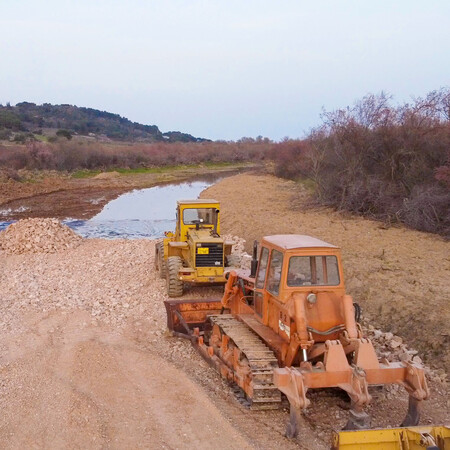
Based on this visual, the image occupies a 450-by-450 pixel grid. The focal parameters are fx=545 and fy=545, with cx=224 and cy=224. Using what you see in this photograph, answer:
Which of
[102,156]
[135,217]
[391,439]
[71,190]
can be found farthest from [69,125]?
[391,439]

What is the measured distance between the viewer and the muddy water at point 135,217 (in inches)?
977

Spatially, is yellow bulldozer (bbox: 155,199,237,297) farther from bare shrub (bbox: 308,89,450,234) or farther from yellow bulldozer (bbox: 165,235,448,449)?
bare shrub (bbox: 308,89,450,234)

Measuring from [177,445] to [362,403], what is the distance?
2.19m

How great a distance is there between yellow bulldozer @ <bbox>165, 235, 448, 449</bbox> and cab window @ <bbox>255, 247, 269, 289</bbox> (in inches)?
0.6

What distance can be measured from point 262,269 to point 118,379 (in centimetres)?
274

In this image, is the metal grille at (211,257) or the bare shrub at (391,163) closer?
the metal grille at (211,257)

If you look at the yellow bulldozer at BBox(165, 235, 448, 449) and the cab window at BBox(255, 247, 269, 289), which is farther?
the cab window at BBox(255, 247, 269, 289)

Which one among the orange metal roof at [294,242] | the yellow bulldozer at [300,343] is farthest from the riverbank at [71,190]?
the orange metal roof at [294,242]

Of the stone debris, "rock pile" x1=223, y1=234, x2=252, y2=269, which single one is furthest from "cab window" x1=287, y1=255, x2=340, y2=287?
"rock pile" x1=223, y1=234, x2=252, y2=269

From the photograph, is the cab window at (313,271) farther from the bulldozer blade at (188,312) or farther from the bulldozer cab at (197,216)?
the bulldozer cab at (197,216)

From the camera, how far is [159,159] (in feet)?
224

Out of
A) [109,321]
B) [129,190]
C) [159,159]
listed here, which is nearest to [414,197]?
[109,321]

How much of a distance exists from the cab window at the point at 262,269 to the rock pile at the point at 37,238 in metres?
11.4

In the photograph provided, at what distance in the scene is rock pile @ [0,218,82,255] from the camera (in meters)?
17.8
